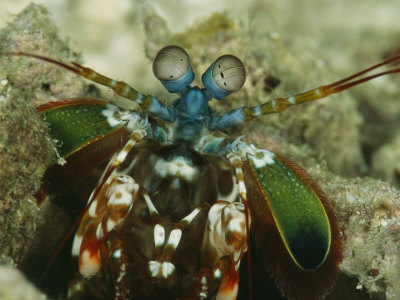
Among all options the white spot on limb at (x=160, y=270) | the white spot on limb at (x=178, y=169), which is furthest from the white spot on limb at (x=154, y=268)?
the white spot on limb at (x=178, y=169)

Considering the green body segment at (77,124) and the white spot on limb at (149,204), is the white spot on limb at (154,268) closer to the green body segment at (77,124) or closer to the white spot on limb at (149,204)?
the white spot on limb at (149,204)

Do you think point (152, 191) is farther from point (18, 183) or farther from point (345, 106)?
point (345, 106)

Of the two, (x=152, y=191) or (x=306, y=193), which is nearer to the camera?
(x=306, y=193)

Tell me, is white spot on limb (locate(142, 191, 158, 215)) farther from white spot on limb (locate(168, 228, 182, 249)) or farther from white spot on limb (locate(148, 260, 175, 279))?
white spot on limb (locate(148, 260, 175, 279))

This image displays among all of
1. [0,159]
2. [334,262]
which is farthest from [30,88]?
[334,262]

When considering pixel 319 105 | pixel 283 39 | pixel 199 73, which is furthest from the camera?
pixel 283 39

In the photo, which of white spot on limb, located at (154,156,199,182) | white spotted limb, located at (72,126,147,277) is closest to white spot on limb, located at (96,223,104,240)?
white spotted limb, located at (72,126,147,277)

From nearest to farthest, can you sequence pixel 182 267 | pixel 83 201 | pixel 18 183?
pixel 18 183
pixel 182 267
pixel 83 201
